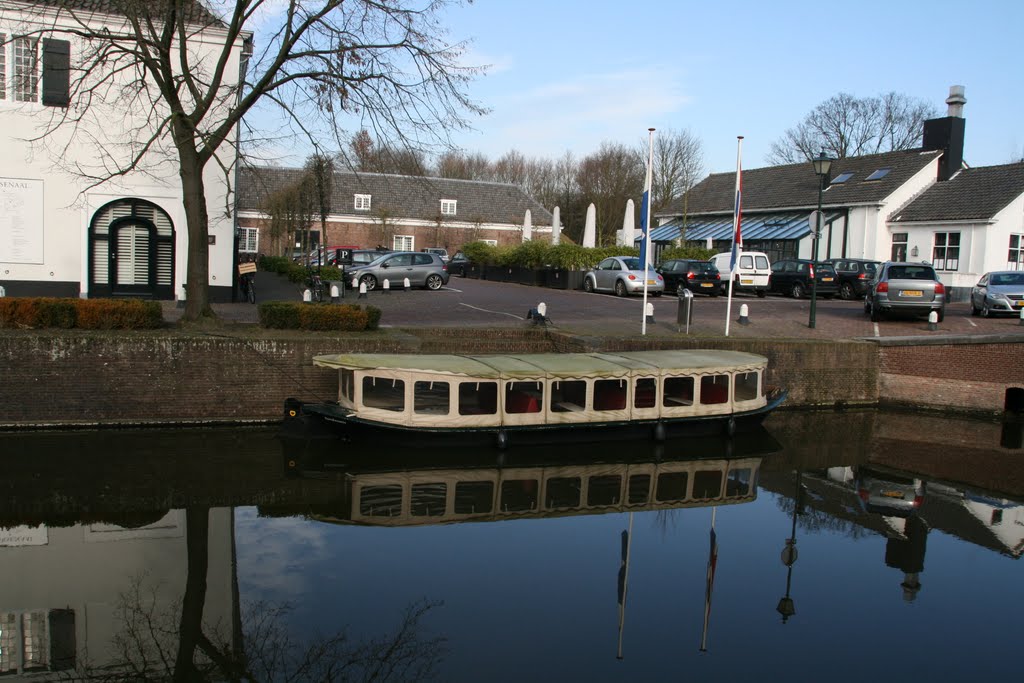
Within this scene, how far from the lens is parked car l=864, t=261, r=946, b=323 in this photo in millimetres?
23234

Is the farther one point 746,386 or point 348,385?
point 746,386

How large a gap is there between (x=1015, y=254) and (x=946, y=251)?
2415 millimetres

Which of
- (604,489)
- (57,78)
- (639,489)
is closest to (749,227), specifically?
(57,78)

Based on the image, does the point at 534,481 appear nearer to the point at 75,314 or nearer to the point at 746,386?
the point at 746,386

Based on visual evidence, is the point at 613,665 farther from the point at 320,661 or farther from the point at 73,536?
the point at 73,536

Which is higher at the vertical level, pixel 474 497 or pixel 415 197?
pixel 415 197

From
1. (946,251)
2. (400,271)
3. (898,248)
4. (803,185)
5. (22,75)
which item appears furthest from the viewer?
(803,185)

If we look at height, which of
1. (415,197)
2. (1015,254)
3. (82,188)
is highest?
(415,197)

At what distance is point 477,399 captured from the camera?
1557cm

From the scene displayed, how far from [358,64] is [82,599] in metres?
11.9

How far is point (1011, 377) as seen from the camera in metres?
20.4

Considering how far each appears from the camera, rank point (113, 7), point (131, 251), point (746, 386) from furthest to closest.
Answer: point (131, 251)
point (113, 7)
point (746, 386)

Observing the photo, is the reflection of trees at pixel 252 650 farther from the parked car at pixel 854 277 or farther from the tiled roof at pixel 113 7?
the parked car at pixel 854 277

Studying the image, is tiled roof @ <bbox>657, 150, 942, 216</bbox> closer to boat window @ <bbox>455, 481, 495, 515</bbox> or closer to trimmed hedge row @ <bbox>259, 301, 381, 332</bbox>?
trimmed hedge row @ <bbox>259, 301, 381, 332</bbox>
